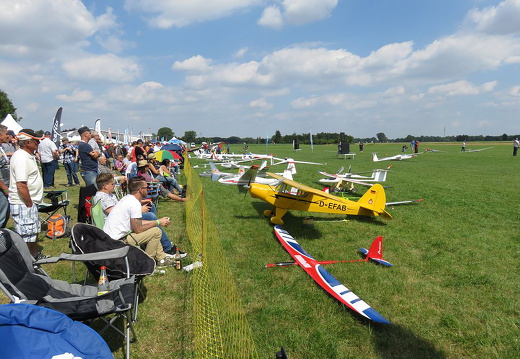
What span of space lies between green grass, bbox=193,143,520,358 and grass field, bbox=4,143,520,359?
1 centimetres

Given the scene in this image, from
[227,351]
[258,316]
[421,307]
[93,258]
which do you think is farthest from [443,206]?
[93,258]

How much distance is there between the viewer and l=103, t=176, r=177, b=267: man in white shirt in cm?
402

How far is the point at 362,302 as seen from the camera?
3627 millimetres

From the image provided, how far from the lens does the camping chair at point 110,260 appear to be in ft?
10.9

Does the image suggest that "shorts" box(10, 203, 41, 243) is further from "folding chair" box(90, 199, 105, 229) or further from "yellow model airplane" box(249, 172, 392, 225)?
"yellow model airplane" box(249, 172, 392, 225)

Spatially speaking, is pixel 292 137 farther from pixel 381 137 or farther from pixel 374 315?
pixel 374 315

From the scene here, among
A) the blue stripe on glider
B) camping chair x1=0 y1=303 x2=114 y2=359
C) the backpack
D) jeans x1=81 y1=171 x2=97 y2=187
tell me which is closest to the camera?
camping chair x1=0 y1=303 x2=114 y2=359

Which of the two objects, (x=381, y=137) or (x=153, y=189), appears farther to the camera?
(x=381, y=137)

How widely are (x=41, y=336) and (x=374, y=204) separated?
7.04m

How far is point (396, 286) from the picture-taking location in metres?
4.23

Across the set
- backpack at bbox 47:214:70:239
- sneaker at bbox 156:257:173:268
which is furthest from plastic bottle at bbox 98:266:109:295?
backpack at bbox 47:214:70:239

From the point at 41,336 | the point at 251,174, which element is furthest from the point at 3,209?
the point at 251,174

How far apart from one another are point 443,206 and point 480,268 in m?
4.64

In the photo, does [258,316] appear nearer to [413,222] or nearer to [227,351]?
[227,351]
